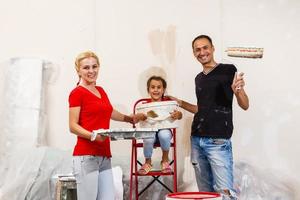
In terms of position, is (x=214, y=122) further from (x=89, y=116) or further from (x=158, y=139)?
(x=89, y=116)

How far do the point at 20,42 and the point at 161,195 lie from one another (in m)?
1.60

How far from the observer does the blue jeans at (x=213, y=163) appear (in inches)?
108

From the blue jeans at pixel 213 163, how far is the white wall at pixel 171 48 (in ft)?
2.42

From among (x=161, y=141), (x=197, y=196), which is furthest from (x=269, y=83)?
(x=197, y=196)

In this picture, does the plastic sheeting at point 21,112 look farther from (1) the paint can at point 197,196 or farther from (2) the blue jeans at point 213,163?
(1) the paint can at point 197,196

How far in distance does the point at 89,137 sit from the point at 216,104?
90 centimetres

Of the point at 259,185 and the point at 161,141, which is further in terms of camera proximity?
the point at 259,185

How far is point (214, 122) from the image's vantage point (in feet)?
9.11

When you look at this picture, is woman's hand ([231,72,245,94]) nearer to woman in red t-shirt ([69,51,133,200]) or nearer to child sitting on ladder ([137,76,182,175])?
child sitting on ladder ([137,76,182,175])

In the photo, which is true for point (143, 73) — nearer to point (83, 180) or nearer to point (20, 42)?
point (20, 42)

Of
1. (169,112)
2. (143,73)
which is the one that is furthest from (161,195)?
(143,73)

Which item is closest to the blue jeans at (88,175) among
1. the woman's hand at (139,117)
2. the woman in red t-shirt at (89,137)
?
the woman in red t-shirt at (89,137)

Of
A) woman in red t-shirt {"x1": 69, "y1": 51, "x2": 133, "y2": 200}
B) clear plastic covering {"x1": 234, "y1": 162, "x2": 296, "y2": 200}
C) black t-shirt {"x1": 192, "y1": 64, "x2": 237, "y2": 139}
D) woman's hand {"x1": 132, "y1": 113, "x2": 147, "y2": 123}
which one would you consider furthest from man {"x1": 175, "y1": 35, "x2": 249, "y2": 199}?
woman in red t-shirt {"x1": 69, "y1": 51, "x2": 133, "y2": 200}

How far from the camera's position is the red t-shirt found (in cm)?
227
